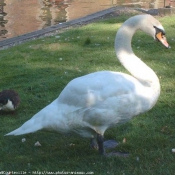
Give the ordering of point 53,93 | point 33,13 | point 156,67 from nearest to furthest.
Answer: point 53,93, point 156,67, point 33,13

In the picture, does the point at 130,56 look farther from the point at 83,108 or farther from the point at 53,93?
the point at 53,93

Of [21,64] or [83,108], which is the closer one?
[83,108]

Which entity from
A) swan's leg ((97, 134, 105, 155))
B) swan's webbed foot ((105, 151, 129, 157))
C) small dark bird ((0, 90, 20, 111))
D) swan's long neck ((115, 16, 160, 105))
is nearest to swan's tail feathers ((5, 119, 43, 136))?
swan's leg ((97, 134, 105, 155))

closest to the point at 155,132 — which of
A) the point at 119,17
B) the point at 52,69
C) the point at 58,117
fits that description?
the point at 58,117

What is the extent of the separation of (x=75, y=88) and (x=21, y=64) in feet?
12.0

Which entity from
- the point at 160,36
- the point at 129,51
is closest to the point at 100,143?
the point at 129,51

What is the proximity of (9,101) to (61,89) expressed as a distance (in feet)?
3.25

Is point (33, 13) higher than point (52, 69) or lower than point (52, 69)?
lower

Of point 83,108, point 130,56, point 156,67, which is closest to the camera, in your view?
point 83,108

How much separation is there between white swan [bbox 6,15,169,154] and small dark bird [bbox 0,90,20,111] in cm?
137

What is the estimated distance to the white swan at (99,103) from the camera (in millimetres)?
4055

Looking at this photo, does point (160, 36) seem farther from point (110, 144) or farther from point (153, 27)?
point (110, 144)

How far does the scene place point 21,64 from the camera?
7680 mm

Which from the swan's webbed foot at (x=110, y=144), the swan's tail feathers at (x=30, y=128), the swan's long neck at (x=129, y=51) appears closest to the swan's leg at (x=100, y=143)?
the swan's webbed foot at (x=110, y=144)
